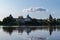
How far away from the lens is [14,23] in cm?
12312

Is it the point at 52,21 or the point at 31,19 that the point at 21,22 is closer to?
the point at 31,19

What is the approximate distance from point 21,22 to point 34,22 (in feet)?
31.7

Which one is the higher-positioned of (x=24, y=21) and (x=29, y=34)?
(x=24, y=21)

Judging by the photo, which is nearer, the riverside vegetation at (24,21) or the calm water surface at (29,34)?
the calm water surface at (29,34)

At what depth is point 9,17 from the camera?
11988cm

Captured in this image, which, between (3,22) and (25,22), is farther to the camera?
(25,22)

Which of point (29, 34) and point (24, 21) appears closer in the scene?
point (29, 34)

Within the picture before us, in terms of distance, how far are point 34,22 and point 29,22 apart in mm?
5407

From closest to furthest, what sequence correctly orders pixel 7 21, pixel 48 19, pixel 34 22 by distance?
1. pixel 7 21
2. pixel 34 22
3. pixel 48 19

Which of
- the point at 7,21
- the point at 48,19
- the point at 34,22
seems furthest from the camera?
the point at 48,19

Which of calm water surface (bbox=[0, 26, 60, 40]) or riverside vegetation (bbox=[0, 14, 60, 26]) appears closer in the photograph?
calm water surface (bbox=[0, 26, 60, 40])

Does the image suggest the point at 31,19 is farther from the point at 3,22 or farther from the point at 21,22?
the point at 3,22

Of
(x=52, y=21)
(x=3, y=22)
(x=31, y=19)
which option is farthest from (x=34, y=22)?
(x=3, y=22)

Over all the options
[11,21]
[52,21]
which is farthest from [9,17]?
[52,21]
